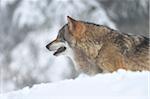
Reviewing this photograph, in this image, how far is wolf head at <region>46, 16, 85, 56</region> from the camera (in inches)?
285

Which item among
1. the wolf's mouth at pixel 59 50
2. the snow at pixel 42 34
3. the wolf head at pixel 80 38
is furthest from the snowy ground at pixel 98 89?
the snow at pixel 42 34

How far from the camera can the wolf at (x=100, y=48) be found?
272 inches

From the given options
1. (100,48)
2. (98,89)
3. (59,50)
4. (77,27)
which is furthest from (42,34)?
(98,89)

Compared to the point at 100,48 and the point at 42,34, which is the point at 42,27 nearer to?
the point at 42,34

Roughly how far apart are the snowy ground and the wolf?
1.56 metres

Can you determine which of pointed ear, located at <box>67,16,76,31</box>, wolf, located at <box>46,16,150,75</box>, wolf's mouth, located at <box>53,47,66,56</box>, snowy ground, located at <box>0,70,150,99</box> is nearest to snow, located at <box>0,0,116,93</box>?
wolf's mouth, located at <box>53,47,66,56</box>

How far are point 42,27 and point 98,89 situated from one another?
11298mm

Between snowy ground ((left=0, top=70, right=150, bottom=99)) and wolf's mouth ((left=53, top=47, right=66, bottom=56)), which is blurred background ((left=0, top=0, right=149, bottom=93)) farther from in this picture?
snowy ground ((left=0, top=70, right=150, bottom=99))

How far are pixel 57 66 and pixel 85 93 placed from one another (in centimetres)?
1110

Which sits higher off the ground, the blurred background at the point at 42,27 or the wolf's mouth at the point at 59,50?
the blurred background at the point at 42,27

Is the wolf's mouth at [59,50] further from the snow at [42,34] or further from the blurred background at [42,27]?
the snow at [42,34]

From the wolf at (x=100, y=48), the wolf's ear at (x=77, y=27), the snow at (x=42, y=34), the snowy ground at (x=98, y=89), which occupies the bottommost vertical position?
the snowy ground at (x=98, y=89)

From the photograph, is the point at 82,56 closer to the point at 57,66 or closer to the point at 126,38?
A: the point at 126,38

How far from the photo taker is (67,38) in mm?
7332
